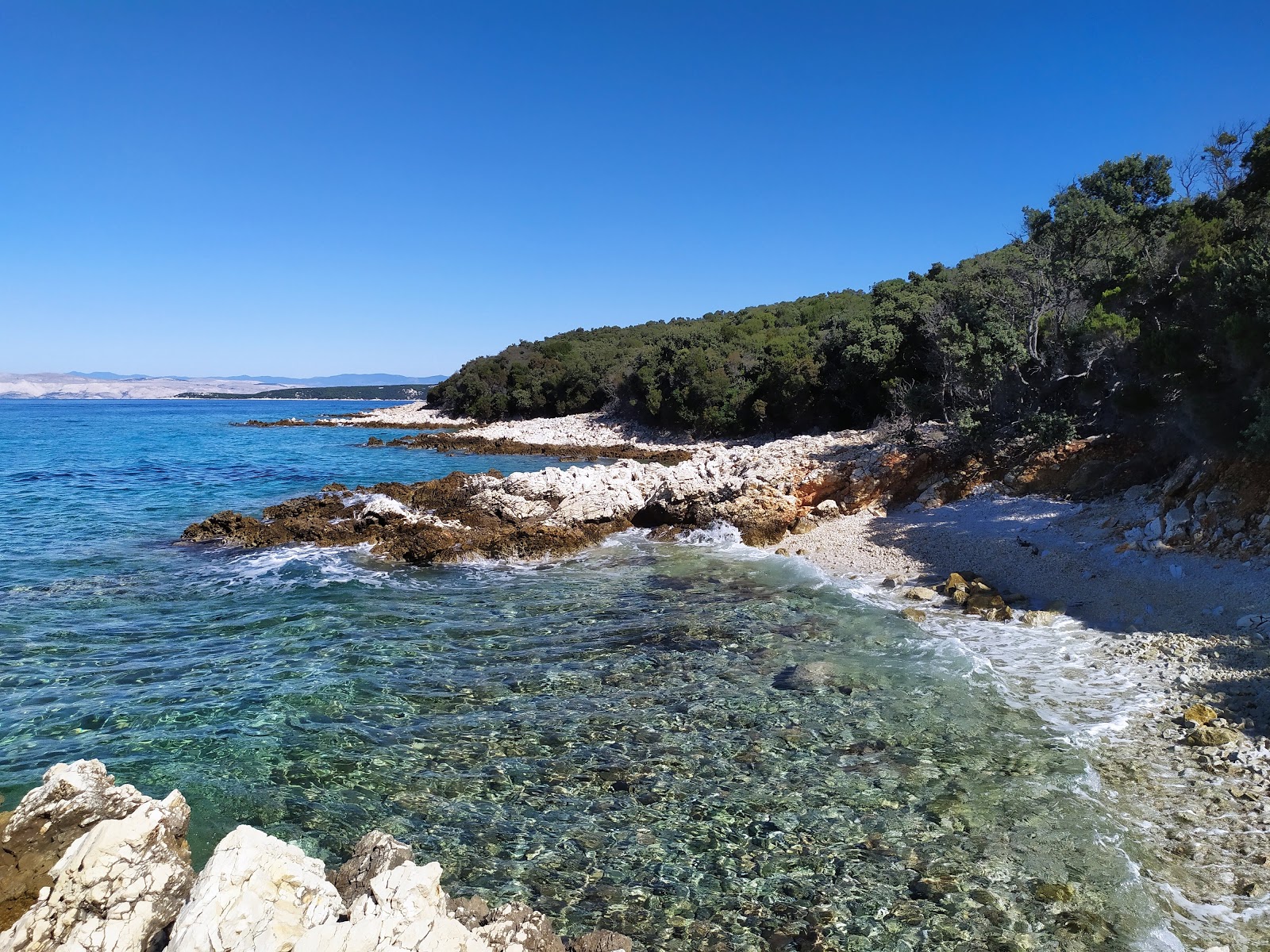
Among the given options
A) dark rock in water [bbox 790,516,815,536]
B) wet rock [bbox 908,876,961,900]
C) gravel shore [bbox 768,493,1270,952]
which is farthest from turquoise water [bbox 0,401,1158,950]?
dark rock in water [bbox 790,516,815,536]

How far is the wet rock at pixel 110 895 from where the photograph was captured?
3.69 meters

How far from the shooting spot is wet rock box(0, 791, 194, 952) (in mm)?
3686

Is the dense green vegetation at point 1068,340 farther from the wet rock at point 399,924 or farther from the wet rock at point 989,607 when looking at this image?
the wet rock at point 399,924

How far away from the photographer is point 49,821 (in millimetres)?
4434

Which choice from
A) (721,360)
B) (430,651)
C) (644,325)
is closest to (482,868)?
(430,651)

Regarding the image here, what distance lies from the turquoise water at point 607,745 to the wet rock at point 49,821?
4.63 feet

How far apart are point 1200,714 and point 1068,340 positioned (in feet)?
47.7

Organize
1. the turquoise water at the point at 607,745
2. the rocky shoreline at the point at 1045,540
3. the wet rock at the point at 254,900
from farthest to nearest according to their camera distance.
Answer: the rocky shoreline at the point at 1045,540
the turquoise water at the point at 607,745
the wet rock at the point at 254,900

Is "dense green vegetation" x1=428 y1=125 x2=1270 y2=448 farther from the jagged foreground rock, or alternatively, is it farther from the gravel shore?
the jagged foreground rock

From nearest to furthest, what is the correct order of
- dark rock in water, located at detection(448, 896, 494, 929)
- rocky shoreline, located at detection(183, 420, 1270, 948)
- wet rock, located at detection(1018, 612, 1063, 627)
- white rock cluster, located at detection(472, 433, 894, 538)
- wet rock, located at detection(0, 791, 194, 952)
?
wet rock, located at detection(0, 791, 194, 952) < dark rock in water, located at detection(448, 896, 494, 929) < rocky shoreline, located at detection(183, 420, 1270, 948) < wet rock, located at detection(1018, 612, 1063, 627) < white rock cluster, located at detection(472, 433, 894, 538)

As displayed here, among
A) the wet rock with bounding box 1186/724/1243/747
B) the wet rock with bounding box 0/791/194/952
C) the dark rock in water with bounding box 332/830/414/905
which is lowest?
the wet rock with bounding box 1186/724/1243/747

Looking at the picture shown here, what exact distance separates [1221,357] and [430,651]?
13.4 m

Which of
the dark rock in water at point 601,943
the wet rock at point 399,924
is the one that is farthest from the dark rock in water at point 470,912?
the dark rock in water at point 601,943

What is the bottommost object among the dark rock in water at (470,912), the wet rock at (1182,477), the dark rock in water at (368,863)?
the dark rock in water at (470,912)
